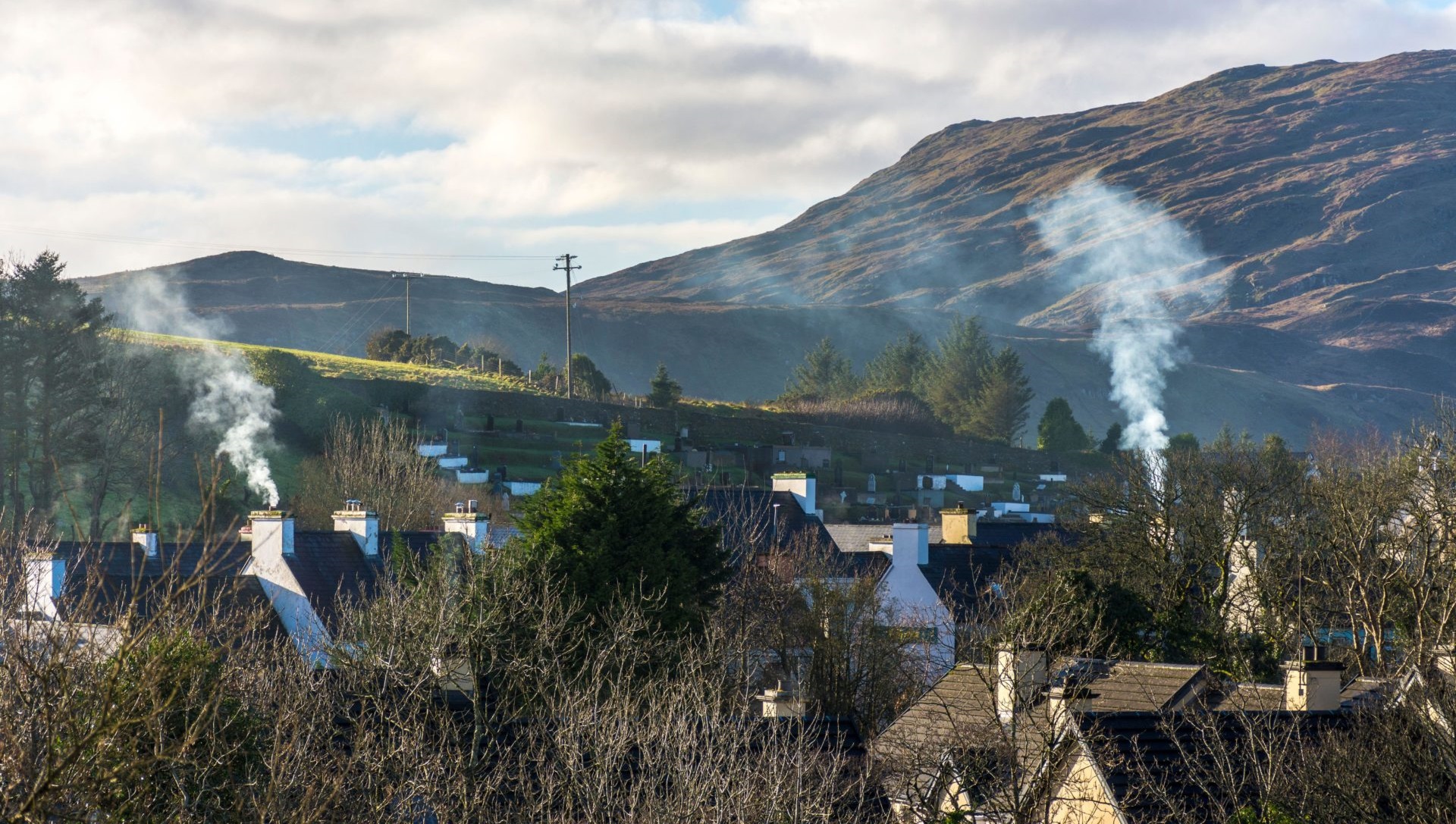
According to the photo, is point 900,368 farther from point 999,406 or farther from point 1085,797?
point 1085,797

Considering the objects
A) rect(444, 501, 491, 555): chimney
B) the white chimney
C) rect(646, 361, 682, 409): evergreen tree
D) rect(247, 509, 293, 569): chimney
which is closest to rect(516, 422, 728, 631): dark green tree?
rect(247, 509, 293, 569): chimney

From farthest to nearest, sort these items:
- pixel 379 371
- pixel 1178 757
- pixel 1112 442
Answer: pixel 1112 442 → pixel 379 371 → pixel 1178 757

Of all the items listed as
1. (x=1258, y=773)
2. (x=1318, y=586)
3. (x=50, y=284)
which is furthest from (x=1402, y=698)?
(x=50, y=284)

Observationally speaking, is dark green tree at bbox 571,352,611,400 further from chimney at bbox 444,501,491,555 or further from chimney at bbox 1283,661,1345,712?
chimney at bbox 1283,661,1345,712

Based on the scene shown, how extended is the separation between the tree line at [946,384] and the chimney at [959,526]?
186 feet

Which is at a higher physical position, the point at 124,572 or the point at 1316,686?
the point at 1316,686

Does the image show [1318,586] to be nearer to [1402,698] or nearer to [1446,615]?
[1446,615]

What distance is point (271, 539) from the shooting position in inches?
1369

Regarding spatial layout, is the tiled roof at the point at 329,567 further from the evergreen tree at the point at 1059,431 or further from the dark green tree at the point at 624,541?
the evergreen tree at the point at 1059,431

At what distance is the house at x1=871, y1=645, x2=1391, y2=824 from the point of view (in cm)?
1523

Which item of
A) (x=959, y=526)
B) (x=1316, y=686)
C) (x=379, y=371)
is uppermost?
(x=379, y=371)

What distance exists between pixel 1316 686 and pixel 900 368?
379 ft

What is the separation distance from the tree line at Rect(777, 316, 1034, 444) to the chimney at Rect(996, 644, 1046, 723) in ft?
293

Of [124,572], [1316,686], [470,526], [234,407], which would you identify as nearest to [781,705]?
[1316,686]
